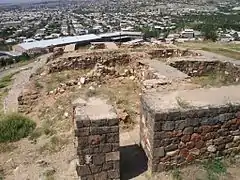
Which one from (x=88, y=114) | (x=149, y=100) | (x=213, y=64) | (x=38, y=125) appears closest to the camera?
(x=88, y=114)

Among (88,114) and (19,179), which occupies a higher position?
(88,114)

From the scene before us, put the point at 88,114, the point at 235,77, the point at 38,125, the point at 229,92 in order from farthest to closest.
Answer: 1. the point at 235,77
2. the point at 38,125
3. the point at 229,92
4. the point at 88,114

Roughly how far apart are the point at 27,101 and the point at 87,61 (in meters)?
5.19

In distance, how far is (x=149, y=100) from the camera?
6508 mm

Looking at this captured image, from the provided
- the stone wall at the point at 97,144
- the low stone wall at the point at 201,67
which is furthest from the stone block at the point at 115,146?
the low stone wall at the point at 201,67

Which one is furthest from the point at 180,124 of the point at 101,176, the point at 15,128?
the point at 15,128

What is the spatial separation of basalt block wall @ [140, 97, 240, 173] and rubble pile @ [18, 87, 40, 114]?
17.3 ft

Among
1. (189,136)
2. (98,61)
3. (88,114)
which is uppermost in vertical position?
(88,114)

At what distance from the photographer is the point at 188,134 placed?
6121 millimetres

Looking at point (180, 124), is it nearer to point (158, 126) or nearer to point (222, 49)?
point (158, 126)

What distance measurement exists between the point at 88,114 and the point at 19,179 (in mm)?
2034

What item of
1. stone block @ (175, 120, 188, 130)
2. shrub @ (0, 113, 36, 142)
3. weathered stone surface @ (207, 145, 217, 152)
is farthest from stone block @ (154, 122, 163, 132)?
shrub @ (0, 113, 36, 142)

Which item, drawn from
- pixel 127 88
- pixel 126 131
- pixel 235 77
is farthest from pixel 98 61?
pixel 126 131

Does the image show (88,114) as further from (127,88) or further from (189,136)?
(127,88)
